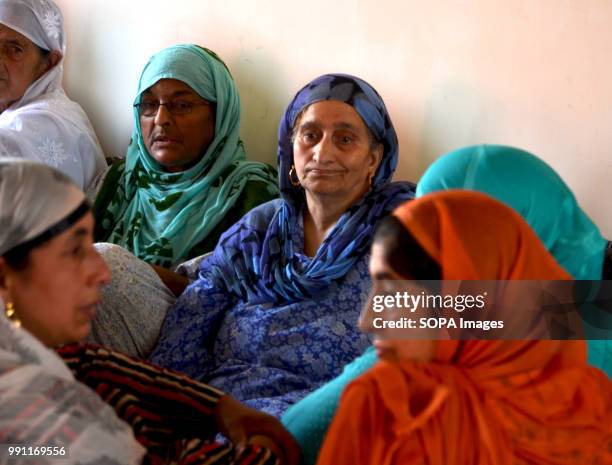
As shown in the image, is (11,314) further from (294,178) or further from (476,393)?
(294,178)

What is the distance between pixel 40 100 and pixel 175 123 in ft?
2.60

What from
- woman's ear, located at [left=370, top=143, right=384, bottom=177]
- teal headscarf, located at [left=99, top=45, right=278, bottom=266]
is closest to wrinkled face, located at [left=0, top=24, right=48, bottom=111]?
teal headscarf, located at [left=99, top=45, right=278, bottom=266]

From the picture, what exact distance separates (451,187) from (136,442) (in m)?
0.82

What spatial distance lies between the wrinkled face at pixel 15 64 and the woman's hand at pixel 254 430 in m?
2.23

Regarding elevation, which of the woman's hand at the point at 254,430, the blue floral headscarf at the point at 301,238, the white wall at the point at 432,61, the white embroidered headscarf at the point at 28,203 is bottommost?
the woman's hand at the point at 254,430

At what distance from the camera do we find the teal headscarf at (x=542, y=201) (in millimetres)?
1665

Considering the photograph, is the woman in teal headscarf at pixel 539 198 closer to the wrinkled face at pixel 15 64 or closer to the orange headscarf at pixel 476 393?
the orange headscarf at pixel 476 393

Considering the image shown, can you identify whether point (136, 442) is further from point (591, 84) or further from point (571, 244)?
point (591, 84)

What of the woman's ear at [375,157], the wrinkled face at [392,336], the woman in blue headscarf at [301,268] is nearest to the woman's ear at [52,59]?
the woman in blue headscarf at [301,268]

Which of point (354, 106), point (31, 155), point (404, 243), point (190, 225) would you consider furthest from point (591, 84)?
point (31, 155)

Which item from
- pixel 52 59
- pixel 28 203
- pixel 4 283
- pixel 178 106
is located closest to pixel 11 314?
pixel 4 283

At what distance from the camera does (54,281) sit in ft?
4.31

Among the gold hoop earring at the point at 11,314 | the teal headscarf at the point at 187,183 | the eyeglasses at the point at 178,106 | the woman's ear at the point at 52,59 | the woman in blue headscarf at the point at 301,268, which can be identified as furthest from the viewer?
the woman's ear at the point at 52,59

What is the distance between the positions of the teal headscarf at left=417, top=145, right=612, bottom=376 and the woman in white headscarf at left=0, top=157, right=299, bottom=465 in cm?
68
